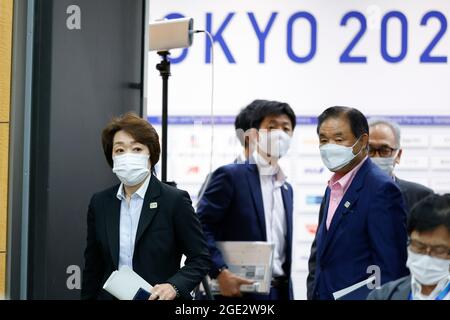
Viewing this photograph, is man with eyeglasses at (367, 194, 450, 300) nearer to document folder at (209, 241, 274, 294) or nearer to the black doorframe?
document folder at (209, 241, 274, 294)

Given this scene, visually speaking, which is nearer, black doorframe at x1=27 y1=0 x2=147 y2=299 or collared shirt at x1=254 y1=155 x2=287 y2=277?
black doorframe at x1=27 y1=0 x2=147 y2=299

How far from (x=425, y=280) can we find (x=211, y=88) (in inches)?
109

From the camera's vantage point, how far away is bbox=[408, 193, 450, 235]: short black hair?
6.75 ft

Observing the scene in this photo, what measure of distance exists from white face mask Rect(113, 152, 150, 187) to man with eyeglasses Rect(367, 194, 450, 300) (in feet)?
2.62

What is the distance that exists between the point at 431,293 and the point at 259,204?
3.34ft

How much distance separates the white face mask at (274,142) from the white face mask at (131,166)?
0.67 meters

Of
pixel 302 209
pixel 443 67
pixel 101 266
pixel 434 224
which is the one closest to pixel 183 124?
pixel 302 209

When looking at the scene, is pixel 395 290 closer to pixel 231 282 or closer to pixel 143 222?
pixel 143 222

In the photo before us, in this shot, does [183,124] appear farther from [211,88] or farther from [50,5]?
[50,5]

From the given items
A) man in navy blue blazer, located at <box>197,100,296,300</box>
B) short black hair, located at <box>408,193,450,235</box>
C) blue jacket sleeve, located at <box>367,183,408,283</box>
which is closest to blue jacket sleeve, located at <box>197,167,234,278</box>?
man in navy blue blazer, located at <box>197,100,296,300</box>

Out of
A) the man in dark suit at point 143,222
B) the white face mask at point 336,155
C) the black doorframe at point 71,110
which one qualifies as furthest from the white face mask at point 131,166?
the white face mask at point 336,155

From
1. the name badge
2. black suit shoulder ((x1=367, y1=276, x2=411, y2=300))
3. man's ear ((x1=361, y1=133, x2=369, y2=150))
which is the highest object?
man's ear ((x1=361, y1=133, x2=369, y2=150))

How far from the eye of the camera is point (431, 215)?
6.78 feet

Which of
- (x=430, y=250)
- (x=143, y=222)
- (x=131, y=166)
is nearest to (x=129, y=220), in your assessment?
(x=143, y=222)
